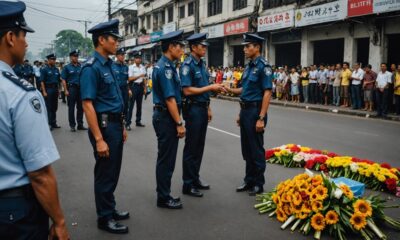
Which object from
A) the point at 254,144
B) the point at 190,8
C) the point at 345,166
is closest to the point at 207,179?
the point at 254,144

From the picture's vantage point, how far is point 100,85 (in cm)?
369

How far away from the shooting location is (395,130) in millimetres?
10406

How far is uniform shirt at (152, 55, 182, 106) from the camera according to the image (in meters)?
4.31

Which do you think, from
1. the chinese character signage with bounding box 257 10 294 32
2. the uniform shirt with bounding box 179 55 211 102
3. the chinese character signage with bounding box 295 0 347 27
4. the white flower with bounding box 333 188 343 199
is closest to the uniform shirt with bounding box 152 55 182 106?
the uniform shirt with bounding box 179 55 211 102

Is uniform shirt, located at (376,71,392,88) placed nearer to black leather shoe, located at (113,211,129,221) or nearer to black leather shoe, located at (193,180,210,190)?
black leather shoe, located at (193,180,210,190)

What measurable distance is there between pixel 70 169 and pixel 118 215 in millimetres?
2405

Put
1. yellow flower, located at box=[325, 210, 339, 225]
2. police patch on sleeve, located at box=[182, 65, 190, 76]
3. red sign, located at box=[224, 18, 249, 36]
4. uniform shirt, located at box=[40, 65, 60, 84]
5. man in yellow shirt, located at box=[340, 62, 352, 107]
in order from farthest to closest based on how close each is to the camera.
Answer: red sign, located at box=[224, 18, 249, 36], man in yellow shirt, located at box=[340, 62, 352, 107], uniform shirt, located at box=[40, 65, 60, 84], police patch on sleeve, located at box=[182, 65, 190, 76], yellow flower, located at box=[325, 210, 339, 225]

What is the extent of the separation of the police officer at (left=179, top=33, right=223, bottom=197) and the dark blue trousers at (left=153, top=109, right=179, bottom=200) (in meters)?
0.51

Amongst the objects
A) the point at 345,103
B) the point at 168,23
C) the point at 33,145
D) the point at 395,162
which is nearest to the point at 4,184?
the point at 33,145

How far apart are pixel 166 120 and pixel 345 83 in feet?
42.8

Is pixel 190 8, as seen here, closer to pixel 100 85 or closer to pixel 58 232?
pixel 100 85

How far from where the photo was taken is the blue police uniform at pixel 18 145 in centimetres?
169

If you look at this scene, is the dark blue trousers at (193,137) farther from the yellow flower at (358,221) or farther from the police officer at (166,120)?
the yellow flower at (358,221)

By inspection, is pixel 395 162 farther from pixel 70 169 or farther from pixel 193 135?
pixel 70 169
